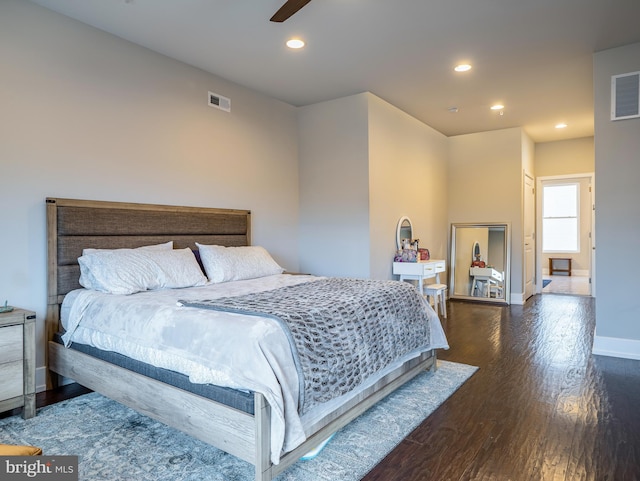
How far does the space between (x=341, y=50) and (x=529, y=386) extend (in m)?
3.18

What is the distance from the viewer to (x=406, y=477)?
186cm

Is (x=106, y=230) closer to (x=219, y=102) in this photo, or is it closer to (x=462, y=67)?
(x=219, y=102)

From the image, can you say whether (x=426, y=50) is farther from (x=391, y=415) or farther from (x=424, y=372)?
(x=391, y=415)

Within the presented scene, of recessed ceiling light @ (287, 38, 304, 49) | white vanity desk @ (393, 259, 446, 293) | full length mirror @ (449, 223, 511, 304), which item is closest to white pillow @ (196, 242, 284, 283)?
white vanity desk @ (393, 259, 446, 293)

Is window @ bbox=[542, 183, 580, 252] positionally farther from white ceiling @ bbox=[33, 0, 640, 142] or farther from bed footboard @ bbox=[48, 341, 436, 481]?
bed footboard @ bbox=[48, 341, 436, 481]

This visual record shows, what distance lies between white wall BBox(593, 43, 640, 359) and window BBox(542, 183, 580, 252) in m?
6.61

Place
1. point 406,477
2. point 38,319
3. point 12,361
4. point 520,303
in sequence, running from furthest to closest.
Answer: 1. point 520,303
2. point 38,319
3. point 12,361
4. point 406,477

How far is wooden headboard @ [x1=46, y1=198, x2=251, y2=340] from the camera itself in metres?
2.90

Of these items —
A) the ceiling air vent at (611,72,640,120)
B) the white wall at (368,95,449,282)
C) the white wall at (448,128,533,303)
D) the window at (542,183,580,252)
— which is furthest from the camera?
the window at (542,183,580,252)

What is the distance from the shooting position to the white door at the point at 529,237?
6648 mm

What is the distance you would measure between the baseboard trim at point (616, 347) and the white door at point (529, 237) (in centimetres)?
296

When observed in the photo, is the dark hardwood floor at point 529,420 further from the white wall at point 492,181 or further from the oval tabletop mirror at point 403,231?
the white wall at point 492,181

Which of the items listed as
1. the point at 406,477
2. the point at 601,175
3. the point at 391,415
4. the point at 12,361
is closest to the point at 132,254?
the point at 12,361

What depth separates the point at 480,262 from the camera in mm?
6680
